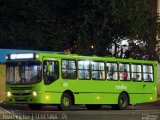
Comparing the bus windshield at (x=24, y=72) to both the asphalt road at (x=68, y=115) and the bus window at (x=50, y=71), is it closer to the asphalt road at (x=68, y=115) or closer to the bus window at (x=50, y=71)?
the bus window at (x=50, y=71)

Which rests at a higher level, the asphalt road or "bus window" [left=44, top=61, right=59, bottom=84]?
"bus window" [left=44, top=61, right=59, bottom=84]

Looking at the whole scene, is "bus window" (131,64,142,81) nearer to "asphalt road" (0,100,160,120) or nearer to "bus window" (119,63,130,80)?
"bus window" (119,63,130,80)

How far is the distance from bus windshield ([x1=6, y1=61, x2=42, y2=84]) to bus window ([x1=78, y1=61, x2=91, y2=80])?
9.44 ft

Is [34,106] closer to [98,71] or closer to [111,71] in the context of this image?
[98,71]

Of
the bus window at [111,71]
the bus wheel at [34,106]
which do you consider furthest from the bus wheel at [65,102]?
the bus window at [111,71]

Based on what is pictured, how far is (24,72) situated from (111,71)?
5.84m

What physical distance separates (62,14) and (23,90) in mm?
16958

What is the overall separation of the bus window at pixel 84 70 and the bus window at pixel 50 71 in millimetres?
1844

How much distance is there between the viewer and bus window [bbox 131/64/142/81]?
32.3 m

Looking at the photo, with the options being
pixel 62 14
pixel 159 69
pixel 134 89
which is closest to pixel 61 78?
pixel 134 89

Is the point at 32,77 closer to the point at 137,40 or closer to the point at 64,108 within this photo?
the point at 64,108

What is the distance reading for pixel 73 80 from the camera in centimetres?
2852

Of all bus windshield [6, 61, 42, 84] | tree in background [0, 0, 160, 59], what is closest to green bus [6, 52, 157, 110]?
bus windshield [6, 61, 42, 84]

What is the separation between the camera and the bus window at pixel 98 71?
2983 centimetres
